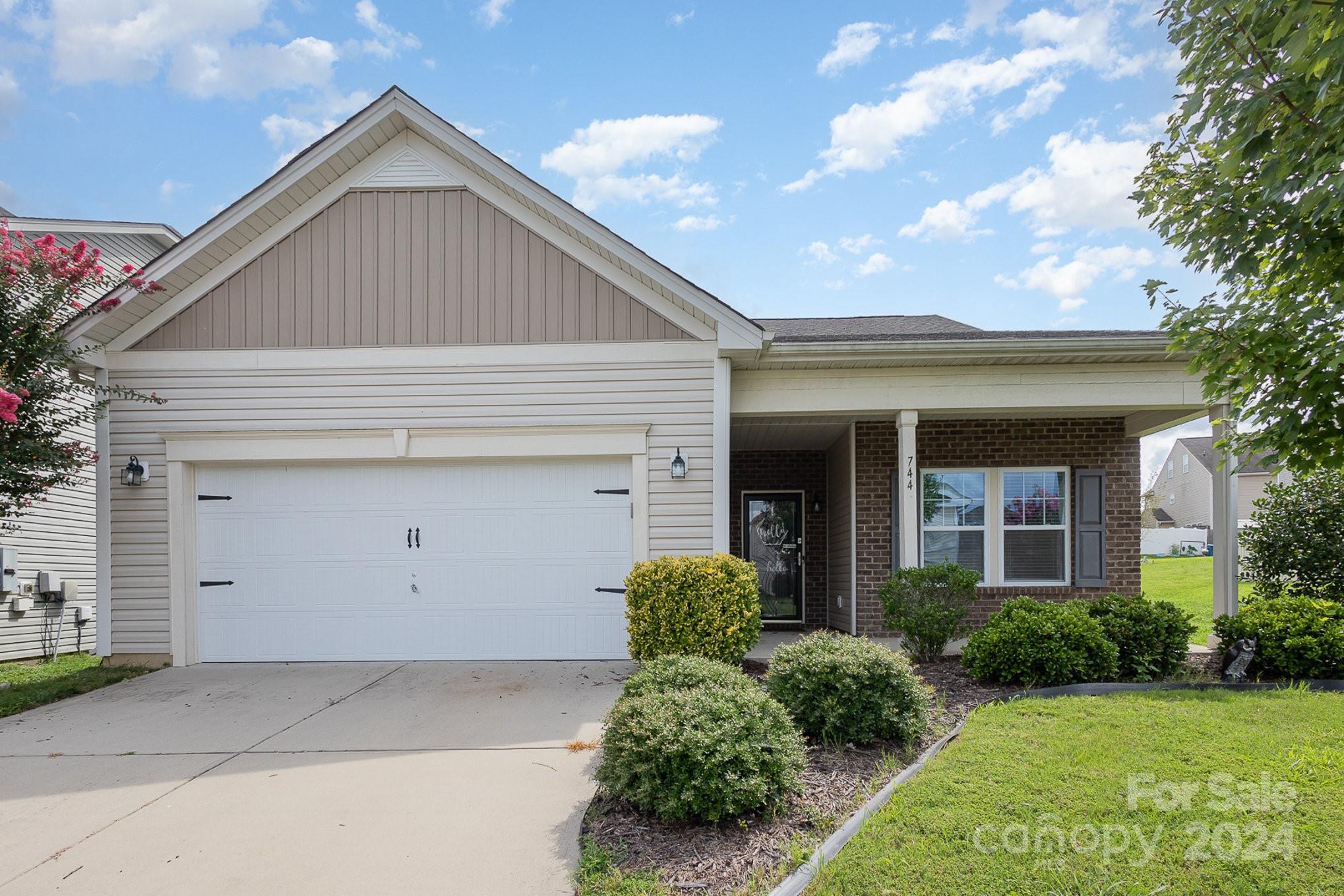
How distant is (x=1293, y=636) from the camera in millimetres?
5957

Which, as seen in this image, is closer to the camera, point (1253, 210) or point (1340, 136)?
point (1340, 136)

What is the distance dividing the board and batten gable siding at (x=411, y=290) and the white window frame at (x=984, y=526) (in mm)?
3885

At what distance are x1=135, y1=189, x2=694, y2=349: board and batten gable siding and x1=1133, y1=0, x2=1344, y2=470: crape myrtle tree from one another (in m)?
4.52

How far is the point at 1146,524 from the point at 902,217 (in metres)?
39.0

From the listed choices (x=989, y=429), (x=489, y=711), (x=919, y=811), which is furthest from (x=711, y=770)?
(x=989, y=429)

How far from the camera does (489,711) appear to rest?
563cm

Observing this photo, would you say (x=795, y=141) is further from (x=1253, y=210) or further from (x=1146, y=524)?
(x=1146, y=524)

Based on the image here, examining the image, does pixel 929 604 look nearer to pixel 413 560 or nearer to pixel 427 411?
pixel 413 560

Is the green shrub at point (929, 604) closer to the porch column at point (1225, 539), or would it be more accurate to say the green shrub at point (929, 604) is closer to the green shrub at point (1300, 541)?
the porch column at point (1225, 539)

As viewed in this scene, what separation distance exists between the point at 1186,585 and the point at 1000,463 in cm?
1292

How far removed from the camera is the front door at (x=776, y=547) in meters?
11.7

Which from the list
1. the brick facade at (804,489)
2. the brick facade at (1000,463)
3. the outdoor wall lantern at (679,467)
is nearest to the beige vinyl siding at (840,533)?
the brick facade at (804,489)

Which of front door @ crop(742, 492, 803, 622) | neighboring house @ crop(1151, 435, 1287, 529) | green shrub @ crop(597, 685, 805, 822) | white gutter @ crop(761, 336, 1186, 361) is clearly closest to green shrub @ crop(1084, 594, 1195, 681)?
white gutter @ crop(761, 336, 1186, 361)

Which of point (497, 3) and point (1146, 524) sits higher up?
point (497, 3)
